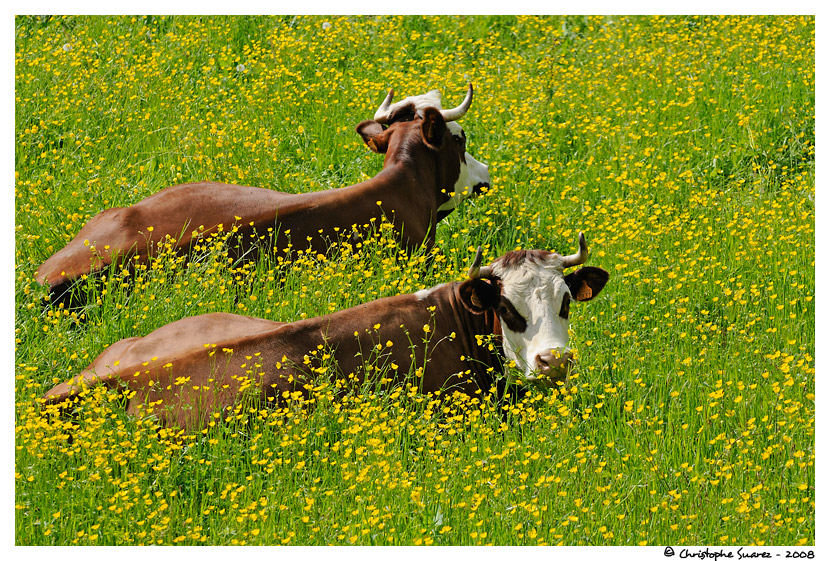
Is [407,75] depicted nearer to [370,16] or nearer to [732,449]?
[370,16]

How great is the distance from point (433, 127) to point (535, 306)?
12.2 feet

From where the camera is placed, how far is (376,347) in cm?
697

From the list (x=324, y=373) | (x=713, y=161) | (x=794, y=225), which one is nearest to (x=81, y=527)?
(x=324, y=373)

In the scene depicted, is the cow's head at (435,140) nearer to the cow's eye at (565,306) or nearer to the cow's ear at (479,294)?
the cow's ear at (479,294)

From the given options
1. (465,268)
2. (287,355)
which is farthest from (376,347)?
(465,268)

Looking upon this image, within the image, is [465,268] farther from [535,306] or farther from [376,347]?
[376,347]

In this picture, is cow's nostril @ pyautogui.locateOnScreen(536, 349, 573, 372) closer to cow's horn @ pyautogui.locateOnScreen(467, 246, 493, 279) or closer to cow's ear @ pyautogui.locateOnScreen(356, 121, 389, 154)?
cow's horn @ pyautogui.locateOnScreen(467, 246, 493, 279)

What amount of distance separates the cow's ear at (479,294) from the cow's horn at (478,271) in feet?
0.20

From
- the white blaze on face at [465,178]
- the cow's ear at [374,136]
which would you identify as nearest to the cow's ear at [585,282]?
the white blaze on face at [465,178]

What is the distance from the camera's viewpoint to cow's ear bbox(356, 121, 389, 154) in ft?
35.1

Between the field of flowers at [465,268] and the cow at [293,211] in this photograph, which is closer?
the field of flowers at [465,268]

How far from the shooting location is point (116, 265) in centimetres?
867

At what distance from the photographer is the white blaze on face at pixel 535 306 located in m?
7.12

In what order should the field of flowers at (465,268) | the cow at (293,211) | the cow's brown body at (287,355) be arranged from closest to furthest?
the field of flowers at (465,268) < the cow's brown body at (287,355) < the cow at (293,211)
